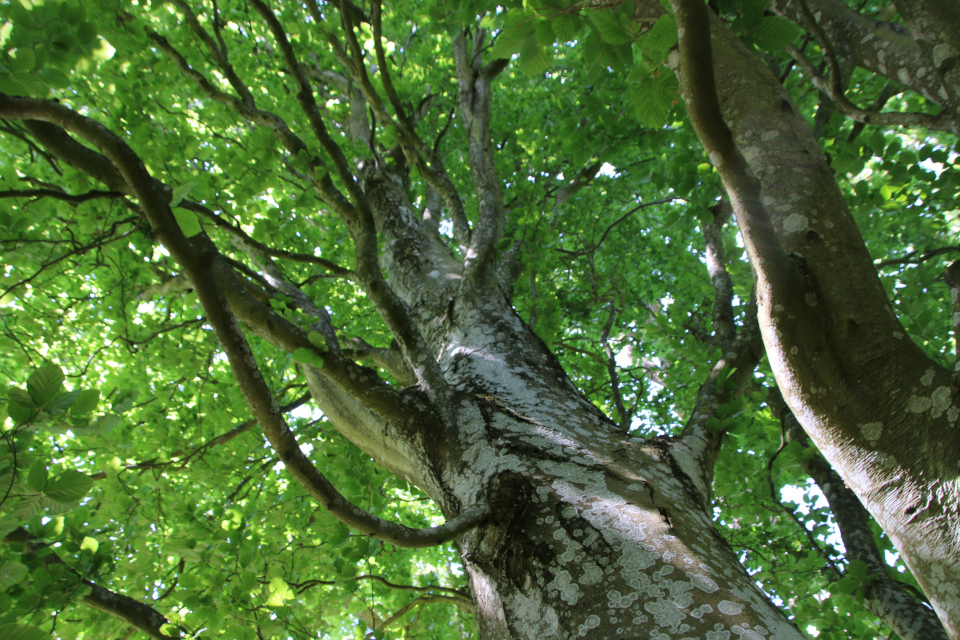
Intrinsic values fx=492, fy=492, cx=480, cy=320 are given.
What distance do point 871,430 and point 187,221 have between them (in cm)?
222

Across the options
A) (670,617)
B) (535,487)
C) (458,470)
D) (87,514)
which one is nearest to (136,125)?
(87,514)

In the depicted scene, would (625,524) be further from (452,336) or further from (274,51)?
(274,51)

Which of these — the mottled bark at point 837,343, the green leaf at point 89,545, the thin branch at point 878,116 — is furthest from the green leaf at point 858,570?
the green leaf at point 89,545

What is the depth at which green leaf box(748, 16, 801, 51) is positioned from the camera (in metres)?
1.82

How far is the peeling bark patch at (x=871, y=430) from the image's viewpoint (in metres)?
1.21

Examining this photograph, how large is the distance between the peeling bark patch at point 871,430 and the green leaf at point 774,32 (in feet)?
4.73

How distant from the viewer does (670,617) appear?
46.1 inches

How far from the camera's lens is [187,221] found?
5.90 feet

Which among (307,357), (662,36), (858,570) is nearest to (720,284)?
(858,570)

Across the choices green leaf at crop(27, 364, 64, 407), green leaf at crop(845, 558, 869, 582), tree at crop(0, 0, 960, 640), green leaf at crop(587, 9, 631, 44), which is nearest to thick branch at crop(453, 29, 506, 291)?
tree at crop(0, 0, 960, 640)

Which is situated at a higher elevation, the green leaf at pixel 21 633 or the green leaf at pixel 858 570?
the green leaf at pixel 21 633

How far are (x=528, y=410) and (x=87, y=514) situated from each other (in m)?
2.60

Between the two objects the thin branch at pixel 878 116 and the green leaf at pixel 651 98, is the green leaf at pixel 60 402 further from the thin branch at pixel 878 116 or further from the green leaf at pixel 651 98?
the thin branch at pixel 878 116

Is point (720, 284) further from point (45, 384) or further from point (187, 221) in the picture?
point (45, 384)
